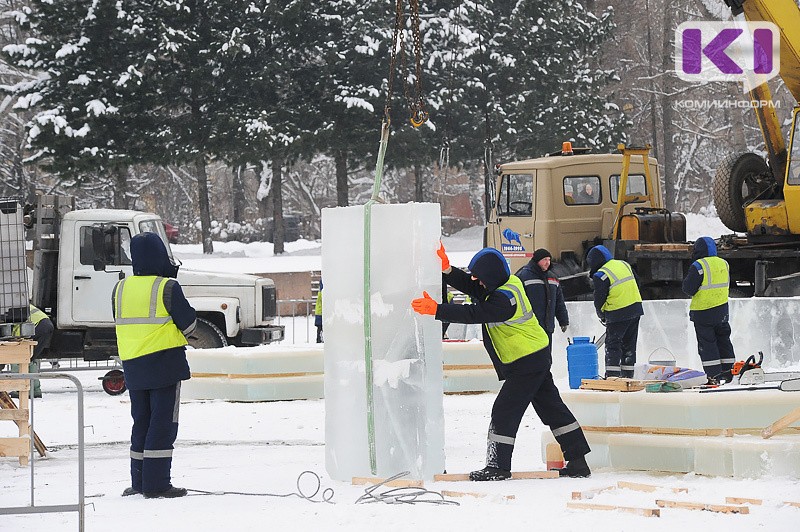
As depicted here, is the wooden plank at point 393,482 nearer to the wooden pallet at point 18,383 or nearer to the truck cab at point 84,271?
the wooden pallet at point 18,383

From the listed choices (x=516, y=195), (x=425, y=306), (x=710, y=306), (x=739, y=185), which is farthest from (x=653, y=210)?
(x=425, y=306)

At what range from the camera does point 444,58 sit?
34969 millimetres

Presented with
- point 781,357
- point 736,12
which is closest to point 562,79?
point 736,12

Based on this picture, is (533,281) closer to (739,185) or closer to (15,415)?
(15,415)

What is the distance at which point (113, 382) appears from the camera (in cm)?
1554

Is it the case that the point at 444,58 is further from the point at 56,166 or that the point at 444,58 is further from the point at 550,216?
the point at 550,216

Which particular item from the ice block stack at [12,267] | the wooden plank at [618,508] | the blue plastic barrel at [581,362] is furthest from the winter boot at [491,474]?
the ice block stack at [12,267]

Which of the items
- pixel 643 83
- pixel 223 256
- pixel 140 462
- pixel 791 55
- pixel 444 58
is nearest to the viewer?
pixel 140 462

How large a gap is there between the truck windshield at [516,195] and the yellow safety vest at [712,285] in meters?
4.99

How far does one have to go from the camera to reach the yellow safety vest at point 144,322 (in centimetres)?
822

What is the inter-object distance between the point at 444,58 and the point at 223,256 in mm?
9067

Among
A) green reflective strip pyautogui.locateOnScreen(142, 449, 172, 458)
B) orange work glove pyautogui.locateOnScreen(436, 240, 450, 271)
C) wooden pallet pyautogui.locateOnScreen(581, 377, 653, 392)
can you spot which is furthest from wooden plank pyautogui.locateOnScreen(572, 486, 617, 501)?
green reflective strip pyautogui.locateOnScreen(142, 449, 172, 458)

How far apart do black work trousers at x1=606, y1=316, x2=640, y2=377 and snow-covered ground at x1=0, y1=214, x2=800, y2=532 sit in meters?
1.42

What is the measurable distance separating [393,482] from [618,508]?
1.67m
